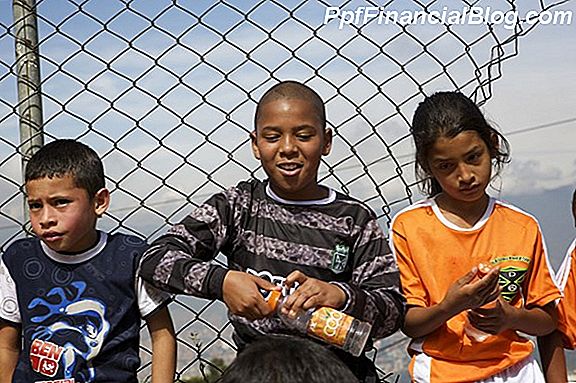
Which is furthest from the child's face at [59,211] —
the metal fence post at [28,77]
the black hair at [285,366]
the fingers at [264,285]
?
the black hair at [285,366]

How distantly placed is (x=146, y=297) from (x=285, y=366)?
4.54ft

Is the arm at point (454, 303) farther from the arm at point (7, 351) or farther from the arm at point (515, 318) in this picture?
the arm at point (7, 351)

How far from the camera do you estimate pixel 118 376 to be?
310cm

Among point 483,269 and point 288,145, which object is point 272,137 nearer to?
point 288,145

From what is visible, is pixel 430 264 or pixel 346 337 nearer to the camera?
pixel 346 337

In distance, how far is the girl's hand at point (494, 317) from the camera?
309cm

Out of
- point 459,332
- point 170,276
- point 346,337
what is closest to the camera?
point 346,337

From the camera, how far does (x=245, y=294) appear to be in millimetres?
2783

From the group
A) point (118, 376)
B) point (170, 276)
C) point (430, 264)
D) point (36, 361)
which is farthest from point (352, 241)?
point (36, 361)

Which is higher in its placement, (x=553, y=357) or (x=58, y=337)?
(x=58, y=337)

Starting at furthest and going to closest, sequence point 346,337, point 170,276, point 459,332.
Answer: point 459,332 → point 170,276 → point 346,337

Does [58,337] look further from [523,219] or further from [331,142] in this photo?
[523,219]

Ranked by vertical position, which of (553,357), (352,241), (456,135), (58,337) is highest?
(456,135)

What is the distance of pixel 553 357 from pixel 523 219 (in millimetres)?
458
